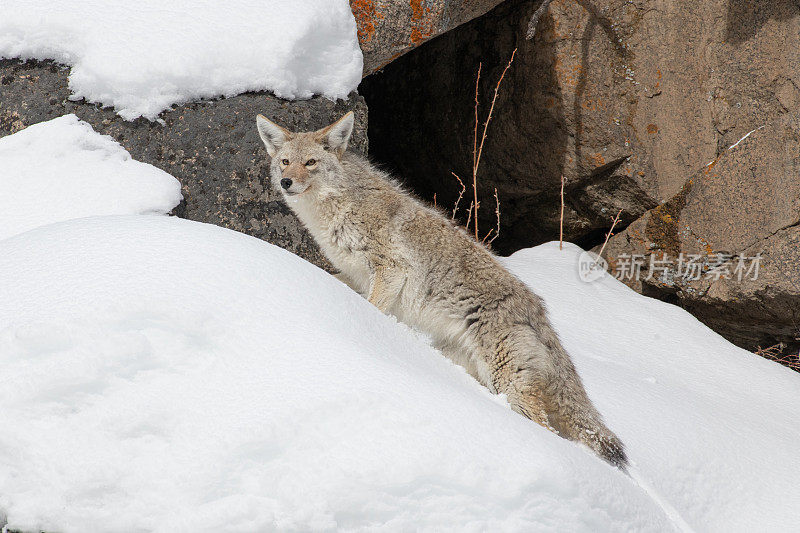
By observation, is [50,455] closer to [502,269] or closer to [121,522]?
[121,522]

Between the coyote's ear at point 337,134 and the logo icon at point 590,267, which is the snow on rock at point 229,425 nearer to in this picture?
the coyote's ear at point 337,134

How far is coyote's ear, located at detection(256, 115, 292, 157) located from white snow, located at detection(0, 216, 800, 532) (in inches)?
70.1

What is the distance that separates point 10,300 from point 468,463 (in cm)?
182

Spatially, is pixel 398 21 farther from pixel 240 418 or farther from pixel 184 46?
pixel 240 418

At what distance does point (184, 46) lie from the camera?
5266mm

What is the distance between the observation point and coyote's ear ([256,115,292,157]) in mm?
4891

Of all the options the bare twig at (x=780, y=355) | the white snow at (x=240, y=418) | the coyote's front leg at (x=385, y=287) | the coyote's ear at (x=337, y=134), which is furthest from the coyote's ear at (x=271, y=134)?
the bare twig at (x=780, y=355)

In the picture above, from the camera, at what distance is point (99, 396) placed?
7.59 feet

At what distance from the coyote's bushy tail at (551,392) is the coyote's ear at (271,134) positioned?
2.19m

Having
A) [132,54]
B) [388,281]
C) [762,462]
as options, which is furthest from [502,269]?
[132,54]

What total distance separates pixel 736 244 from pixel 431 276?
3103 millimetres

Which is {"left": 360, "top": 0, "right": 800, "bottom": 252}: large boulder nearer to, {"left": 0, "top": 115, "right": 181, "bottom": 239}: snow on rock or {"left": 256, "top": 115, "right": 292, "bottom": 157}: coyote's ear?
{"left": 256, "top": 115, "right": 292, "bottom": 157}: coyote's ear

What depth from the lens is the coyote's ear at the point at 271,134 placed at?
4.89 meters

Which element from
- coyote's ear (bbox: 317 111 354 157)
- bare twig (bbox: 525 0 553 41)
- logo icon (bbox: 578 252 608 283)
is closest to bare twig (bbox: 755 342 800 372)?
logo icon (bbox: 578 252 608 283)
